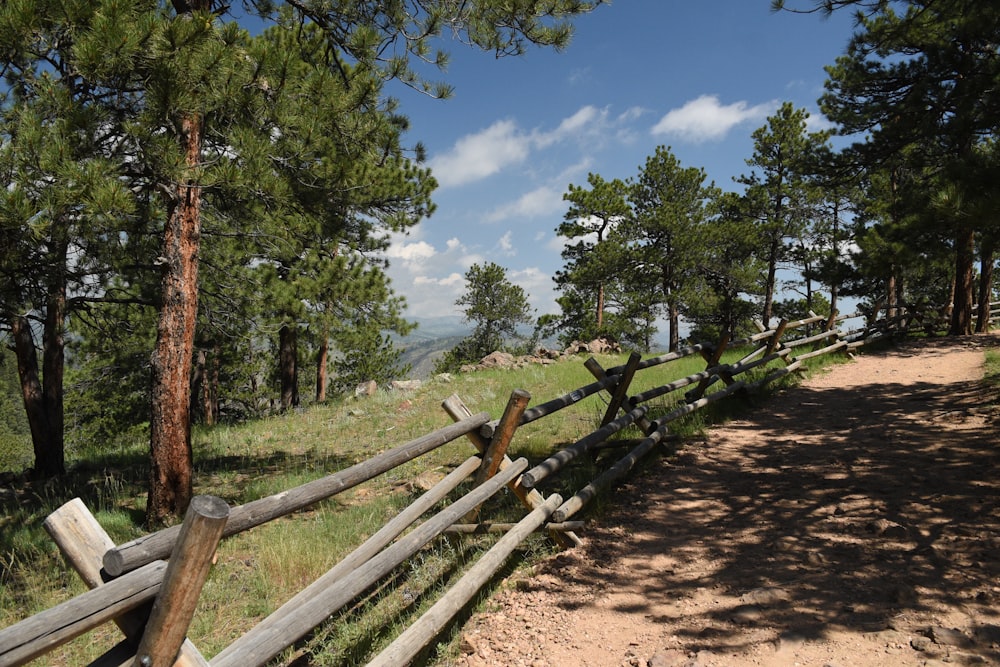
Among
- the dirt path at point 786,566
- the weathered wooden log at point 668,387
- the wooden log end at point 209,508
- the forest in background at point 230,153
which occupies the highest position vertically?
the forest in background at point 230,153

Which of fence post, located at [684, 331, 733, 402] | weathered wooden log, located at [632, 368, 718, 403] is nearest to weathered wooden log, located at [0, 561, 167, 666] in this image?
weathered wooden log, located at [632, 368, 718, 403]

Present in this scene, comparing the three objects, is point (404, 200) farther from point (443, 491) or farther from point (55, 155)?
point (443, 491)

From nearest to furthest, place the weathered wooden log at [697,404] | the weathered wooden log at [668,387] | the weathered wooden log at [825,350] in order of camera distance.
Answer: the weathered wooden log at [668,387], the weathered wooden log at [697,404], the weathered wooden log at [825,350]

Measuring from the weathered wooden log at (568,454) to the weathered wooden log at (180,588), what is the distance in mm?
2766

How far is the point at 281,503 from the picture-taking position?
104 inches

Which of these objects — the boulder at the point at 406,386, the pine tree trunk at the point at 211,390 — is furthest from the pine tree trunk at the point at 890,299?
the pine tree trunk at the point at 211,390

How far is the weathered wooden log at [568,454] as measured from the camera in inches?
172

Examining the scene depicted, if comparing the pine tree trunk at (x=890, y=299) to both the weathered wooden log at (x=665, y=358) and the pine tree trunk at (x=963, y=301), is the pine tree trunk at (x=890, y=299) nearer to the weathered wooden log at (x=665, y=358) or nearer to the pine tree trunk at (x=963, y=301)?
the pine tree trunk at (x=963, y=301)

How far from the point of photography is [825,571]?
3555 millimetres

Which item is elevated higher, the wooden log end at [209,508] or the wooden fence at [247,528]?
the wooden log end at [209,508]

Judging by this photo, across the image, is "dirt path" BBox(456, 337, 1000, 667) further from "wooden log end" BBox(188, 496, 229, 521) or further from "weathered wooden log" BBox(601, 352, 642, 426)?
"wooden log end" BBox(188, 496, 229, 521)

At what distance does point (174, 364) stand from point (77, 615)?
176 inches

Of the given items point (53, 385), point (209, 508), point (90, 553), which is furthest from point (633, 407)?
point (53, 385)

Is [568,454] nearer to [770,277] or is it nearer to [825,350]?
[825,350]
